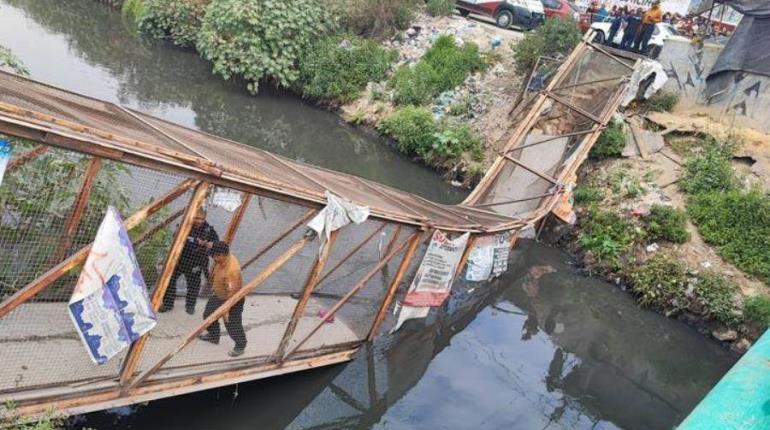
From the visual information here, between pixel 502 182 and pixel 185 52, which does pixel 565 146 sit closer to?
pixel 502 182

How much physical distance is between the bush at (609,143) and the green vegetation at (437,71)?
4984mm

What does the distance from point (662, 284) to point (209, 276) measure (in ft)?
28.3

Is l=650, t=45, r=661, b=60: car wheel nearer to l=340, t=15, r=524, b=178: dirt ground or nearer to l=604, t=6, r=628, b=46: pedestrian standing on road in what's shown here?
l=604, t=6, r=628, b=46: pedestrian standing on road

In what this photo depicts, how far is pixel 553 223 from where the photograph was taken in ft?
41.0

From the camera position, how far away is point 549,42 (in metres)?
16.7

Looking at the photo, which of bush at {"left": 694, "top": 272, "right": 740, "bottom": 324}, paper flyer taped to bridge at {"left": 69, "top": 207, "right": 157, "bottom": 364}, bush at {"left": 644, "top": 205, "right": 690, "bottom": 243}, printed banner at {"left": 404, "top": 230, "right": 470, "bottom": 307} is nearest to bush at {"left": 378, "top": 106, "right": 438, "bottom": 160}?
bush at {"left": 644, "top": 205, "right": 690, "bottom": 243}

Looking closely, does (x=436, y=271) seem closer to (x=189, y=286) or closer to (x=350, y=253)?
(x=350, y=253)

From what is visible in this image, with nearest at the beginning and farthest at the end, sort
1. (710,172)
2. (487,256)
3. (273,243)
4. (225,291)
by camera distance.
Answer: (225,291) → (273,243) → (487,256) → (710,172)

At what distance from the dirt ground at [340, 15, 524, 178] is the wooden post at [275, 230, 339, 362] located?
A: 31.5ft

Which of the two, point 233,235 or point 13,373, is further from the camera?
point 233,235

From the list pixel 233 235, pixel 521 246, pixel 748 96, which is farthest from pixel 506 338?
pixel 748 96

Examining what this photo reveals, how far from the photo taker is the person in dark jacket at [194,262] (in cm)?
540

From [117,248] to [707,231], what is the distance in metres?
11.0

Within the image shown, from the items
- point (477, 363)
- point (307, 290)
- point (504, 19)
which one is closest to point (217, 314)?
point (307, 290)
